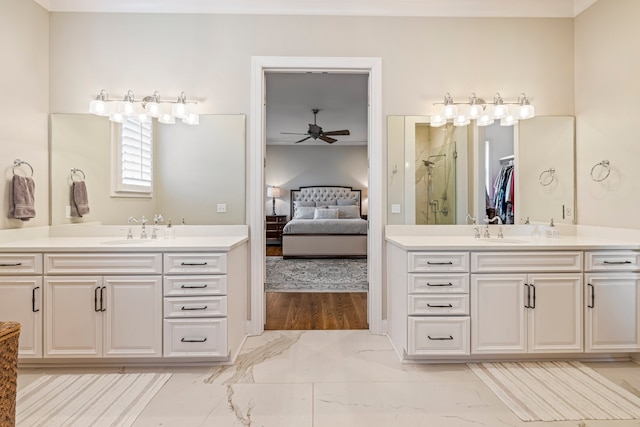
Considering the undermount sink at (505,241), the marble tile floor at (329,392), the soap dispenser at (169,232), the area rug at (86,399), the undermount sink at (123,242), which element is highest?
the soap dispenser at (169,232)

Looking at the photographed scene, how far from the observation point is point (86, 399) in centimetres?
205

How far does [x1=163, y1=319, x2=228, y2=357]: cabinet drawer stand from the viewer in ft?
7.72

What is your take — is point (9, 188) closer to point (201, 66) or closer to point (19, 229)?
point (19, 229)

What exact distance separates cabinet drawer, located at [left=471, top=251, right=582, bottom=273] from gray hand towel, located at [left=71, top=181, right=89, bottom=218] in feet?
10.0

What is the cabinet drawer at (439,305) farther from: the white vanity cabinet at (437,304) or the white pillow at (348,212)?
the white pillow at (348,212)

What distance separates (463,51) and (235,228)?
96.2 inches

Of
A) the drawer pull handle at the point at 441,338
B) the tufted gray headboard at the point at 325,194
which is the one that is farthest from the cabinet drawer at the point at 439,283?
the tufted gray headboard at the point at 325,194

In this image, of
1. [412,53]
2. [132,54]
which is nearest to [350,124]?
[412,53]

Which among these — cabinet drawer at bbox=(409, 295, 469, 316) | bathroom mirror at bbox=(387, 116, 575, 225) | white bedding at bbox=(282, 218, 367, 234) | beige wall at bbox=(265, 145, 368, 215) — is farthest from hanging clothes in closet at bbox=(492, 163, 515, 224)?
beige wall at bbox=(265, 145, 368, 215)

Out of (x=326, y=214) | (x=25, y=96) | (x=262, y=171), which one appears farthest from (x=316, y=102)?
(x=25, y=96)

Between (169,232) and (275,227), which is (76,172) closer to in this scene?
(169,232)

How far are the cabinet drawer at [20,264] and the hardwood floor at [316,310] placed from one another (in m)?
1.78

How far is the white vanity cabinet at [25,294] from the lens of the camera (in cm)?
229

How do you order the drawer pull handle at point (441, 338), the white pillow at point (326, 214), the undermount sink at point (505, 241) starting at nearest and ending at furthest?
the drawer pull handle at point (441, 338) < the undermount sink at point (505, 241) < the white pillow at point (326, 214)
